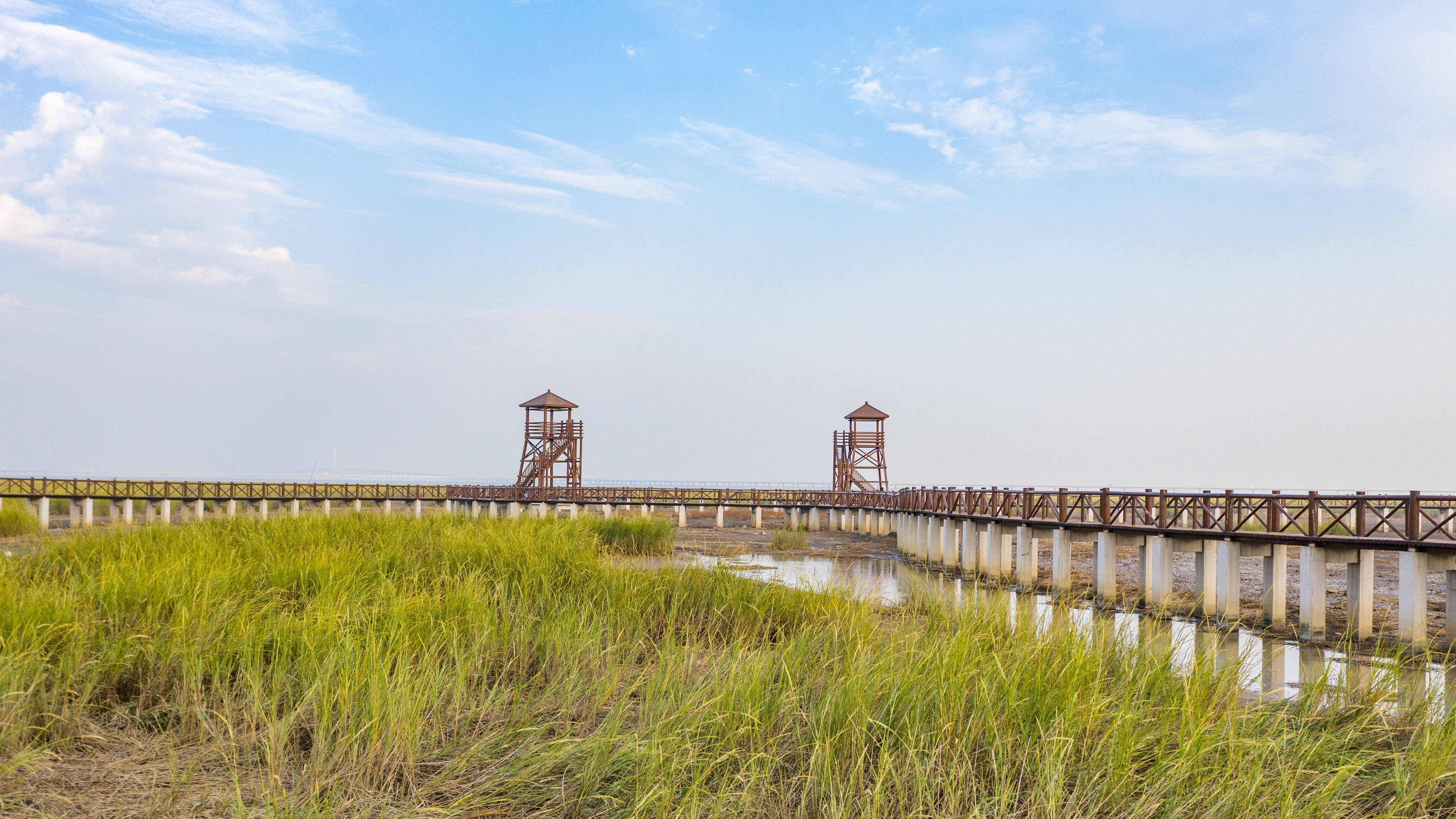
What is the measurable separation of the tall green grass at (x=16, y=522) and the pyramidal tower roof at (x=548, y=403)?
73.8 ft

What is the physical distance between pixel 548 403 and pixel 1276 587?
40.0m

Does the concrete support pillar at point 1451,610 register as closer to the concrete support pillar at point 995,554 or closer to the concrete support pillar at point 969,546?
the concrete support pillar at point 995,554

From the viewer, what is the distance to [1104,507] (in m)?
18.9

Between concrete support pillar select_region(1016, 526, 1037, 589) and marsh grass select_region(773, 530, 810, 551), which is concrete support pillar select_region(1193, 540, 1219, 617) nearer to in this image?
concrete support pillar select_region(1016, 526, 1037, 589)

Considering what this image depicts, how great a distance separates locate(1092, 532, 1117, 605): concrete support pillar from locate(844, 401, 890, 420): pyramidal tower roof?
111ft

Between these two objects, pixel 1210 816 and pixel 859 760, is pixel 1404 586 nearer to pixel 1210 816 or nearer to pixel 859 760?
pixel 1210 816

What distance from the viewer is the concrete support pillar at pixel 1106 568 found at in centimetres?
1772

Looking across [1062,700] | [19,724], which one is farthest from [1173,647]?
[19,724]

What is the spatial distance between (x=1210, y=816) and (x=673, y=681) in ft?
9.71

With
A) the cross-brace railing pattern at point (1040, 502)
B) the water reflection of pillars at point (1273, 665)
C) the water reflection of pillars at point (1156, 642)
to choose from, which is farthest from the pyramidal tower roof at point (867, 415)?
the water reflection of pillars at point (1156, 642)

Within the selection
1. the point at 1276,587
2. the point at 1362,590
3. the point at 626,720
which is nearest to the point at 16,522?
the point at 626,720

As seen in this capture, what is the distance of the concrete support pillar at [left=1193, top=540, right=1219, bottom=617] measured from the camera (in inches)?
642

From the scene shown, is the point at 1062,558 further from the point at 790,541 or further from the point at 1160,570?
the point at 790,541

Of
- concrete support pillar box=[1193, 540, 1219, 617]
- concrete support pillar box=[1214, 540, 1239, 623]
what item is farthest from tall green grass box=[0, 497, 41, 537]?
concrete support pillar box=[1214, 540, 1239, 623]
